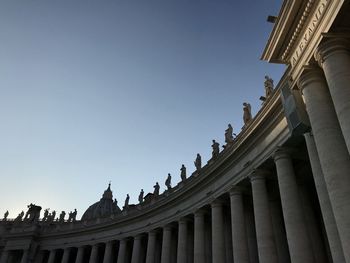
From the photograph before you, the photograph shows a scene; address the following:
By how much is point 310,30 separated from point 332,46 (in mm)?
2260

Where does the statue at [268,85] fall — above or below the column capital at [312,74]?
above

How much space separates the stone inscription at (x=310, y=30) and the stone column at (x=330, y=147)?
5.74ft

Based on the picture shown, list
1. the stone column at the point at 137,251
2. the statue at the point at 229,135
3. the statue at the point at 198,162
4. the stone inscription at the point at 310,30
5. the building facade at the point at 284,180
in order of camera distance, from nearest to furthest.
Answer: the building facade at the point at 284,180, the stone inscription at the point at 310,30, the statue at the point at 229,135, the statue at the point at 198,162, the stone column at the point at 137,251

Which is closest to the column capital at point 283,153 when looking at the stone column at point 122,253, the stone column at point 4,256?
the stone column at point 122,253

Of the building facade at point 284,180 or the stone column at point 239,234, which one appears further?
the stone column at point 239,234

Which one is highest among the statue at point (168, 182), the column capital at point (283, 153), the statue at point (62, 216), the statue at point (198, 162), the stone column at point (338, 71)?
the statue at point (62, 216)

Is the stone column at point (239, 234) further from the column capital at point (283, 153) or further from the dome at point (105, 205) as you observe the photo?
the dome at point (105, 205)

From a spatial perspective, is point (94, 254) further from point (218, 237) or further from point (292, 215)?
point (292, 215)

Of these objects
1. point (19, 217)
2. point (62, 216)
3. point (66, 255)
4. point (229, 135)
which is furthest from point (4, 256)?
point (229, 135)

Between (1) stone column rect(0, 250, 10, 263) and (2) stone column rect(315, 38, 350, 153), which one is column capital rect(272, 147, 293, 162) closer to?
(2) stone column rect(315, 38, 350, 153)

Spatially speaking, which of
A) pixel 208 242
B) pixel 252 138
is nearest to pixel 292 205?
pixel 252 138

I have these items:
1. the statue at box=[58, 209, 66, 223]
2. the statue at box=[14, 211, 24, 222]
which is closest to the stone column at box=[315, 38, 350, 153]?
the statue at box=[58, 209, 66, 223]

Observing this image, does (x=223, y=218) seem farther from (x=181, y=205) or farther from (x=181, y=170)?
(x=181, y=170)

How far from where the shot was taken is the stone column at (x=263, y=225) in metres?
33.3
